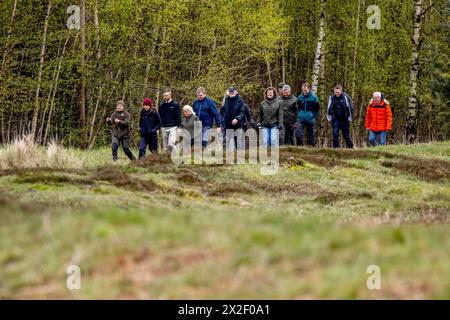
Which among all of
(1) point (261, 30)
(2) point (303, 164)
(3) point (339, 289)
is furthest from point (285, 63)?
(3) point (339, 289)

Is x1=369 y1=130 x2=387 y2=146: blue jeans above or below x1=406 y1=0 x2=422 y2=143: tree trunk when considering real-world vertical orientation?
below

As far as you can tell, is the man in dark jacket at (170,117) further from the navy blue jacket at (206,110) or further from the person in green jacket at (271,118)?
the person in green jacket at (271,118)

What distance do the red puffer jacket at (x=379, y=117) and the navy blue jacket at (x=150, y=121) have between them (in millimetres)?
9198

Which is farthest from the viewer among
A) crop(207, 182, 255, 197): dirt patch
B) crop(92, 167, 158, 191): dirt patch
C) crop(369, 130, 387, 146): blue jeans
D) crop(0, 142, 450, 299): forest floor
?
crop(369, 130, 387, 146): blue jeans

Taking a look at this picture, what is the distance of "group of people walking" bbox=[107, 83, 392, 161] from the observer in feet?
84.8

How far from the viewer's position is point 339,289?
7.52 meters

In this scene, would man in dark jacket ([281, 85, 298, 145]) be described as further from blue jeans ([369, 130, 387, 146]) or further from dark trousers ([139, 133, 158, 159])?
blue jeans ([369, 130, 387, 146])

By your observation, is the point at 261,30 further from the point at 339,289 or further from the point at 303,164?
the point at 339,289

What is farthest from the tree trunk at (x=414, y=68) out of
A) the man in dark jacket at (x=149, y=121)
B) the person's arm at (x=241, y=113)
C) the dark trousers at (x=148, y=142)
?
the man in dark jacket at (x=149, y=121)

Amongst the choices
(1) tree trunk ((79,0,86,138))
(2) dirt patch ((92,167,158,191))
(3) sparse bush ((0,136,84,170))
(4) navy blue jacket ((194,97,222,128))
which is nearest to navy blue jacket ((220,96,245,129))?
(4) navy blue jacket ((194,97,222,128))

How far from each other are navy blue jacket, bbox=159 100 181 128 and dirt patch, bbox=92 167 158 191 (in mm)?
6811

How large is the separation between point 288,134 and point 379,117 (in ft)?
14.4

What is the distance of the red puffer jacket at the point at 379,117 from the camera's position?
30797 millimetres

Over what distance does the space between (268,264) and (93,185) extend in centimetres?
954
